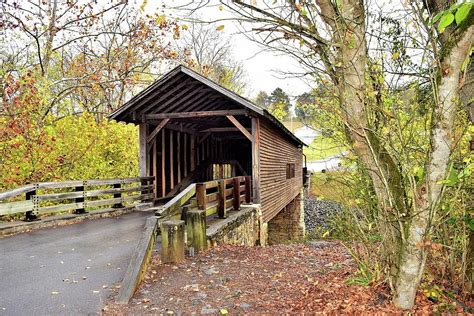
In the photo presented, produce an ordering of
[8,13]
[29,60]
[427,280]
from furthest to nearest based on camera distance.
Result: 1. [29,60]
2. [8,13]
3. [427,280]

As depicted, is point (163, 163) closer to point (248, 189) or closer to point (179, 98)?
point (179, 98)

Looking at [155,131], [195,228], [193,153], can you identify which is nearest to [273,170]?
[193,153]

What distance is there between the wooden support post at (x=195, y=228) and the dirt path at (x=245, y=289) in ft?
0.72

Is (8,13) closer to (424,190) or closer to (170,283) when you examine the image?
(170,283)

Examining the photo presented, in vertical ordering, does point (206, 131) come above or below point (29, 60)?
below

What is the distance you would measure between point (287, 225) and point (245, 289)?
51.9 feet

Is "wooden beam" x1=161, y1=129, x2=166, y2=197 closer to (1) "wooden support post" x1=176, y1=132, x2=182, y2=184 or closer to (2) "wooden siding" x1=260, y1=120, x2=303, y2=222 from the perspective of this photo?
(1) "wooden support post" x1=176, y1=132, x2=182, y2=184

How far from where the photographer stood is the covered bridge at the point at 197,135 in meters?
10.2

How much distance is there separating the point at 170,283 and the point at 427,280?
3095 mm

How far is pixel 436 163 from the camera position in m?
3.07

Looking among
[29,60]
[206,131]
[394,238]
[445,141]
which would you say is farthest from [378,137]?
[29,60]

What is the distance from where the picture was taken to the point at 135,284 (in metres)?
4.32

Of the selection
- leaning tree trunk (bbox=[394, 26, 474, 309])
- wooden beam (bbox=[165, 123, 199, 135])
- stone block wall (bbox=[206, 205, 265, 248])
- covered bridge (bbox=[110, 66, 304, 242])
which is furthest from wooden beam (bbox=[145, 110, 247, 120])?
leaning tree trunk (bbox=[394, 26, 474, 309])

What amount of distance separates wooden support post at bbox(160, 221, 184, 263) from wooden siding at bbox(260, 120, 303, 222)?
18.7 ft
